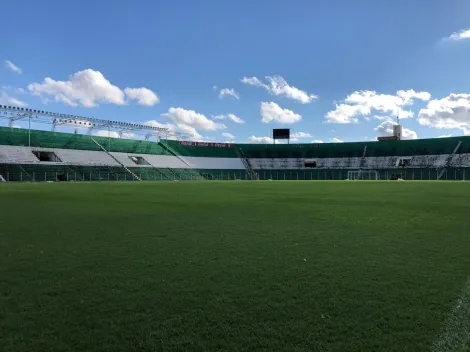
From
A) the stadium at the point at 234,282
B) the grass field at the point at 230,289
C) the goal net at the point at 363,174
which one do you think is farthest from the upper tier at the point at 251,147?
the grass field at the point at 230,289

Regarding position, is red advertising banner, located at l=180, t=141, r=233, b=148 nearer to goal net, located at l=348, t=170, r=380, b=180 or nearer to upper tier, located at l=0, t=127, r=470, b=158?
upper tier, located at l=0, t=127, r=470, b=158

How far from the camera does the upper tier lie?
55.2 m

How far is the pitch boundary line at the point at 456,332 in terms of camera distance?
2.45 m

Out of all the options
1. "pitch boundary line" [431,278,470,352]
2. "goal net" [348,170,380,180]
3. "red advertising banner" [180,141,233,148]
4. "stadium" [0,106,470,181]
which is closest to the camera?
"pitch boundary line" [431,278,470,352]

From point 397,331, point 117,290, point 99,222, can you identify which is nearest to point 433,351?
point 397,331

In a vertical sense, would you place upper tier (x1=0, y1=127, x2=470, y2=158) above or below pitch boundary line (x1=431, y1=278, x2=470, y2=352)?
above

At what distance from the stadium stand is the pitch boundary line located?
49.8 meters

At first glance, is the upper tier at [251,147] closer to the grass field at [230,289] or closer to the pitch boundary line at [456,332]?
the grass field at [230,289]

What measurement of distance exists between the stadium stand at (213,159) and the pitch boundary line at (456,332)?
4985 centimetres

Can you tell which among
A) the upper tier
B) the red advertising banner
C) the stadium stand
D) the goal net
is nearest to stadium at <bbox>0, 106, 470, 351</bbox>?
the stadium stand

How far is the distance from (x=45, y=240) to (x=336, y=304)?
16.3 feet

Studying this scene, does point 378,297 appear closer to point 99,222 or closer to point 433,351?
point 433,351

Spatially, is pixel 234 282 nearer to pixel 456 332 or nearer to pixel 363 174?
pixel 456 332

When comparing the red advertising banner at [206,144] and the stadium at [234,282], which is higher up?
the red advertising banner at [206,144]
